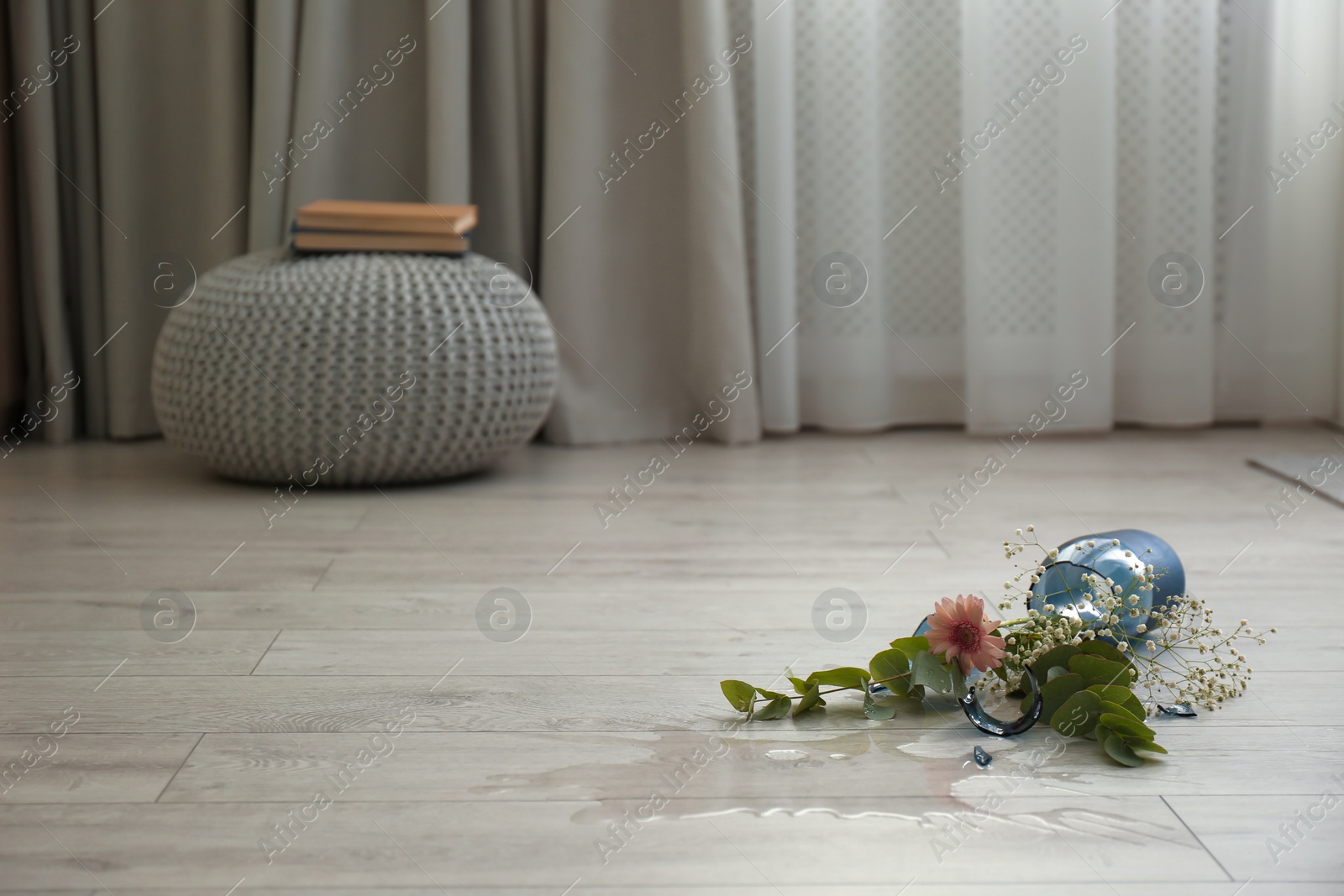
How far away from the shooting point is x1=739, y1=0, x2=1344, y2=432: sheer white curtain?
2.17 meters

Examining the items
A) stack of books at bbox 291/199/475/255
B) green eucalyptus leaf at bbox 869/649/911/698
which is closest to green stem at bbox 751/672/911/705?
green eucalyptus leaf at bbox 869/649/911/698

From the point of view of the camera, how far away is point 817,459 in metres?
2.04

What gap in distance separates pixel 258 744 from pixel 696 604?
46cm

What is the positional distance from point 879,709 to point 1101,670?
16cm

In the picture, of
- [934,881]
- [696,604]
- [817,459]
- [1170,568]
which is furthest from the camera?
[817,459]

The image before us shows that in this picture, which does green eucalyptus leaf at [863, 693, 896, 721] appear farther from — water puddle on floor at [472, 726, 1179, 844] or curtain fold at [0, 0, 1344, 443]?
curtain fold at [0, 0, 1344, 443]

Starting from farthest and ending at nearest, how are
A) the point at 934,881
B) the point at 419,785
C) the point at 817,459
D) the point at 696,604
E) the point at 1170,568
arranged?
the point at 817,459 < the point at 696,604 < the point at 1170,568 < the point at 419,785 < the point at 934,881

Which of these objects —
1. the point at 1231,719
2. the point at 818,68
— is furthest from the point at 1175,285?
the point at 1231,719

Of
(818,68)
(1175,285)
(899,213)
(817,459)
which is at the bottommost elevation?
(817,459)

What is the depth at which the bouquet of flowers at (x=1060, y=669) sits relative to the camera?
84cm

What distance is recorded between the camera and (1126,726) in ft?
2.64

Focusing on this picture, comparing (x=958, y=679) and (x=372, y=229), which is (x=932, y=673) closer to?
(x=958, y=679)

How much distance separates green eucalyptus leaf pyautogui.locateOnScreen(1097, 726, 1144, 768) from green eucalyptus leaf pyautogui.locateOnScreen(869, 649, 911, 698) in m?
0.14

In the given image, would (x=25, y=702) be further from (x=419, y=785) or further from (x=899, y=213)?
(x=899, y=213)
